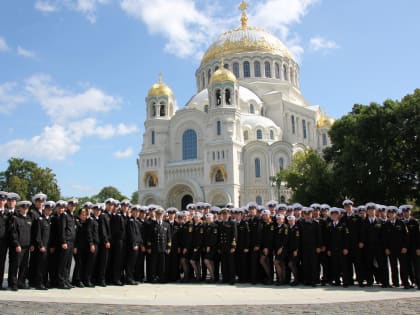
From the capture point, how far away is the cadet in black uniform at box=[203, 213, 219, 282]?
11.9 meters

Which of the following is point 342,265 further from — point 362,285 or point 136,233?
point 136,233

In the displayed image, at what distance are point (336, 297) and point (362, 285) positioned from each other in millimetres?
2262

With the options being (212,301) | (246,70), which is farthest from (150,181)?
(212,301)

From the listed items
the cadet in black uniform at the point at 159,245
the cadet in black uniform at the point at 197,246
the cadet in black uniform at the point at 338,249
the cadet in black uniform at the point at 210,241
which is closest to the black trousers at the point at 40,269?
the cadet in black uniform at the point at 159,245

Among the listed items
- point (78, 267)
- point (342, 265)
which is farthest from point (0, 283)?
point (342, 265)

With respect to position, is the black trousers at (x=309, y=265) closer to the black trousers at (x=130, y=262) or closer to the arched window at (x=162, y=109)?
the black trousers at (x=130, y=262)

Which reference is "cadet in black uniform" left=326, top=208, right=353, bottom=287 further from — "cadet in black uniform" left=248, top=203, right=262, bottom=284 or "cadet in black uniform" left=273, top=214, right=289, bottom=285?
"cadet in black uniform" left=248, top=203, right=262, bottom=284

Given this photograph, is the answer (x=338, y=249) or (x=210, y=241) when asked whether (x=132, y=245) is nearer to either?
(x=210, y=241)

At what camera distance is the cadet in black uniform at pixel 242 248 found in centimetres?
1180

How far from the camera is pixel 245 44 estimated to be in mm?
58781

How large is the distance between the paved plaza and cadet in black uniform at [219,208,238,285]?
1.04m

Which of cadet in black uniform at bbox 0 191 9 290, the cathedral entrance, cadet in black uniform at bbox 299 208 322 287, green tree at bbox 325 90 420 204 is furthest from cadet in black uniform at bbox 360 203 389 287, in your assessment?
the cathedral entrance

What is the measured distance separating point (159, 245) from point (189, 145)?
38.4 m

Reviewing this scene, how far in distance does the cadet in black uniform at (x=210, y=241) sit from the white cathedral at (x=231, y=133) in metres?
32.4
